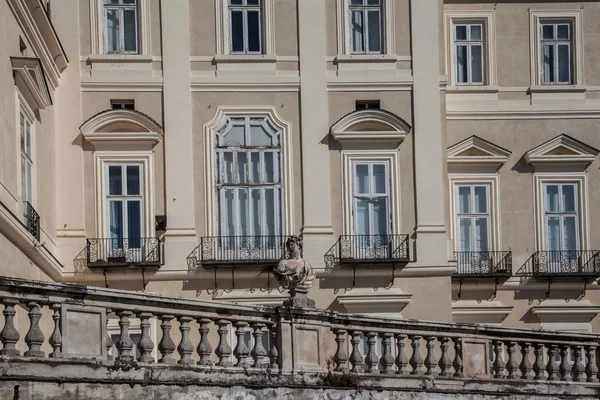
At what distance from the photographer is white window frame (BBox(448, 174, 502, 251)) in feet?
124

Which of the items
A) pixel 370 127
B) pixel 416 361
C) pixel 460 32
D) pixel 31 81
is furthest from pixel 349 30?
pixel 416 361

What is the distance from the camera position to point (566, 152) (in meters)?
38.0

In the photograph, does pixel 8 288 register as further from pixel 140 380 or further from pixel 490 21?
pixel 490 21

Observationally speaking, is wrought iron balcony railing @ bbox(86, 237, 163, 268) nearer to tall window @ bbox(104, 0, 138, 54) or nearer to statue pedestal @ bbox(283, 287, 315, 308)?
tall window @ bbox(104, 0, 138, 54)

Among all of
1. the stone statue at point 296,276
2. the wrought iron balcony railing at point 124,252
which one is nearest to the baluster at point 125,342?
the stone statue at point 296,276

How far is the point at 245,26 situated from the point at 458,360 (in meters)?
13.3

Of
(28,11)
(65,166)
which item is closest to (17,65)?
(28,11)

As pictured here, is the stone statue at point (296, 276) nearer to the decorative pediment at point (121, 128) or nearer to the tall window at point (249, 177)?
the tall window at point (249, 177)

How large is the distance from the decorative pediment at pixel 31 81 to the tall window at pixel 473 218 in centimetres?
963

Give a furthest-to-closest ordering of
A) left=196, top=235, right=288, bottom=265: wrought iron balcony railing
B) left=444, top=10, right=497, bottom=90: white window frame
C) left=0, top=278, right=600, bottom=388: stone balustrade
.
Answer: left=444, top=10, right=497, bottom=90: white window frame
left=196, top=235, right=288, bottom=265: wrought iron balcony railing
left=0, top=278, right=600, bottom=388: stone balustrade

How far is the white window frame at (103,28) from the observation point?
3569cm

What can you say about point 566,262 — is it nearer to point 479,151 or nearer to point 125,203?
point 479,151

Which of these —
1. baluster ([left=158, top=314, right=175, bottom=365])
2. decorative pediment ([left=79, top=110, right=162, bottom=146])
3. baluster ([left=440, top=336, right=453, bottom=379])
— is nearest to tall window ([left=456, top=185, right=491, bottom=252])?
decorative pediment ([left=79, top=110, right=162, bottom=146])

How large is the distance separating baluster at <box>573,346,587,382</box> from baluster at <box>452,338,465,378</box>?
1961 mm
